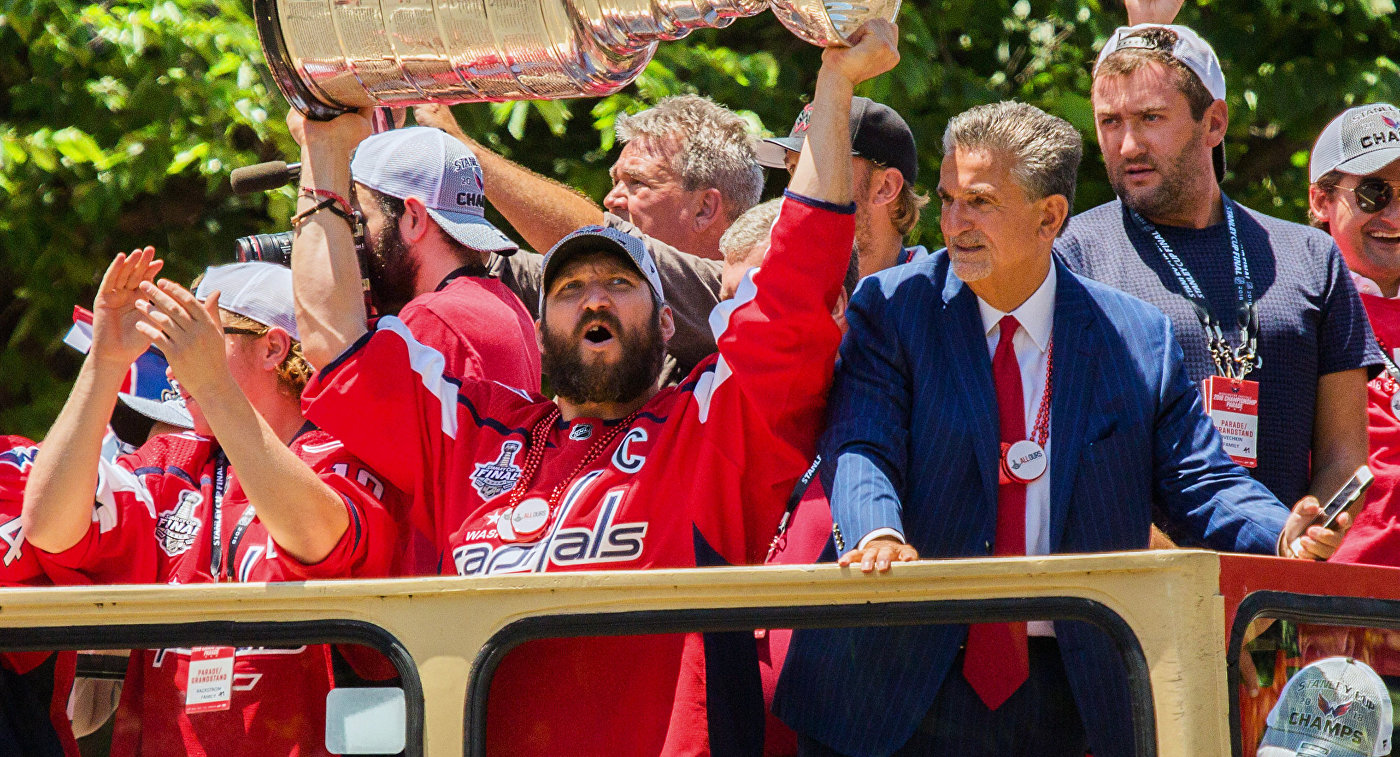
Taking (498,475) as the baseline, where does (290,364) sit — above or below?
above

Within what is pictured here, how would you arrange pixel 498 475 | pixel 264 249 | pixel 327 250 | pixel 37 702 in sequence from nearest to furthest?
pixel 37 702 < pixel 498 475 < pixel 327 250 < pixel 264 249

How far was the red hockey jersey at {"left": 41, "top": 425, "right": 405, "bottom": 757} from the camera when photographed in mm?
2164

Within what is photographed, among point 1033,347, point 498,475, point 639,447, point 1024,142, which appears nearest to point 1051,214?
point 1024,142

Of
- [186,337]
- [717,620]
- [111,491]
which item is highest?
[186,337]

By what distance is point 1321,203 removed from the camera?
12.6ft

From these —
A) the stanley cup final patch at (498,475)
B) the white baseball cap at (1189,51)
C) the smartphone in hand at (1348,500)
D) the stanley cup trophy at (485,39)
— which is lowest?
the smartphone in hand at (1348,500)

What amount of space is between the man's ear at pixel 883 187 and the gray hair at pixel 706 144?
65cm

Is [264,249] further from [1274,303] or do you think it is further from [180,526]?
[1274,303]

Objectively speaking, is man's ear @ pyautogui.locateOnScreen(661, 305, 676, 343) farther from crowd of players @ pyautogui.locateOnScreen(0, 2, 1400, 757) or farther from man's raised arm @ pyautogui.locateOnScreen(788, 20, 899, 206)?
man's raised arm @ pyautogui.locateOnScreen(788, 20, 899, 206)

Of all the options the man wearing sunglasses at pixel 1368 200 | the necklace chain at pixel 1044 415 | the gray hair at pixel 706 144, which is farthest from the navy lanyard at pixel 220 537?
the man wearing sunglasses at pixel 1368 200

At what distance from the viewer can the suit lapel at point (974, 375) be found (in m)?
2.54

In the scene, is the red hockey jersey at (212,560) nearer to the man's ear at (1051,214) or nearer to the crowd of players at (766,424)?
the crowd of players at (766,424)

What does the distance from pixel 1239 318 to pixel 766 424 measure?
3.67ft

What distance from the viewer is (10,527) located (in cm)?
283
